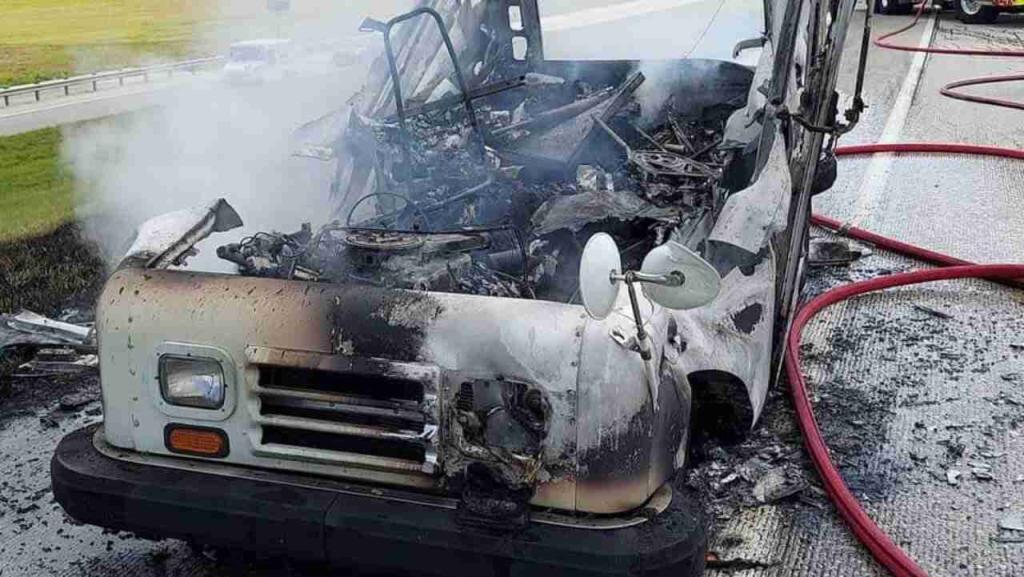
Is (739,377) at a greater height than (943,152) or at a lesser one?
greater

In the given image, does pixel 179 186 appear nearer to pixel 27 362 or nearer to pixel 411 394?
pixel 27 362

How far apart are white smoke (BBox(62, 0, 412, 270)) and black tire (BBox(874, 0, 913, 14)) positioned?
43.4ft

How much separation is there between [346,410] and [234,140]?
3825 mm

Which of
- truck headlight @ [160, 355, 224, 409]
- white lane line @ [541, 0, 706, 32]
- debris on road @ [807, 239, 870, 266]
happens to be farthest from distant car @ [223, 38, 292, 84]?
truck headlight @ [160, 355, 224, 409]

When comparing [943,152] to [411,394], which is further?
[943,152]

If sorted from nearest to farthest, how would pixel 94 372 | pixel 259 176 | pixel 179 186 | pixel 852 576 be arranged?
1. pixel 852 576
2. pixel 94 372
3. pixel 259 176
4. pixel 179 186

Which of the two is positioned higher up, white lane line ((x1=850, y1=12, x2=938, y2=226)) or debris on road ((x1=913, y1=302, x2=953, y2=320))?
white lane line ((x1=850, y1=12, x2=938, y2=226))

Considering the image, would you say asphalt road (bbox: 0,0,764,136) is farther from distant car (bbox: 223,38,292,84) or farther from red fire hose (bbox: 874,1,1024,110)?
red fire hose (bbox: 874,1,1024,110)

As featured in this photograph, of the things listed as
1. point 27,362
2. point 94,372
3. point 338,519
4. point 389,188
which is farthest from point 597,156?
point 27,362

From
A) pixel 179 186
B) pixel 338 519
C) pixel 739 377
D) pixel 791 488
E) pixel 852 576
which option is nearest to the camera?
pixel 338 519

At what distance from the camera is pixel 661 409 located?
246cm

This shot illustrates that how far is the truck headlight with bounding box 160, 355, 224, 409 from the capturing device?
259 centimetres

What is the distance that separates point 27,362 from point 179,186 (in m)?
1.77

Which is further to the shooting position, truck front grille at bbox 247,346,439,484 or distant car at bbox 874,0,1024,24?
distant car at bbox 874,0,1024,24
